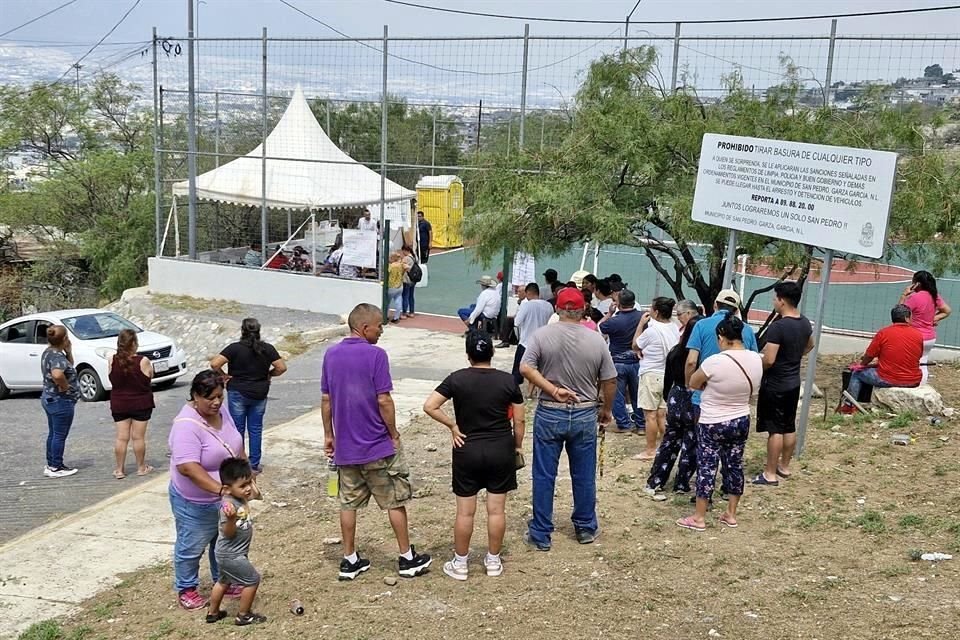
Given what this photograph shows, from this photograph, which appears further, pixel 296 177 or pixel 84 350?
pixel 296 177

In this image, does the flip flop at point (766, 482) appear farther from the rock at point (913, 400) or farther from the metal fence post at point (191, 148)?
the metal fence post at point (191, 148)

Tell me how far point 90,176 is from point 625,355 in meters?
20.7

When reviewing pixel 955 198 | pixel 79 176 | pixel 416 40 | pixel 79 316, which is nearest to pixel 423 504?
pixel 955 198

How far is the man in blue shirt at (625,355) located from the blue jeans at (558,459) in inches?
114

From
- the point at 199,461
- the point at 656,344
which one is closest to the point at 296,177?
the point at 656,344

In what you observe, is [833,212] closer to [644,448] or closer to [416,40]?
[644,448]

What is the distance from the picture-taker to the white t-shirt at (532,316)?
11.2m

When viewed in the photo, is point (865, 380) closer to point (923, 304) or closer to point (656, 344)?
point (923, 304)

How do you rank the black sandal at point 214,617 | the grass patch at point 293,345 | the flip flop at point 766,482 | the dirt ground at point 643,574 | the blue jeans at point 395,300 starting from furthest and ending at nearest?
1. the blue jeans at point 395,300
2. the grass patch at point 293,345
3. the flip flop at point 766,482
4. the black sandal at point 214,617
5. the dirt ground at point 643,574

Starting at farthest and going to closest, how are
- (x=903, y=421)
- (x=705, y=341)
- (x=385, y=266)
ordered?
(x=385, y=266) < (x=903, y=421) < (x=705, y=341)

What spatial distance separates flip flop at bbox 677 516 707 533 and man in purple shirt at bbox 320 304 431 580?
1916 mm

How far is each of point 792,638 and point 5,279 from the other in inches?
1058

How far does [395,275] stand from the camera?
58.1ft

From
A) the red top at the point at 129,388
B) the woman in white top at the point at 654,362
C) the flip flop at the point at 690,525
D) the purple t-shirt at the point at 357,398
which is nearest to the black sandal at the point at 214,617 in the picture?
the purple t-shirt at the point at 357,398
